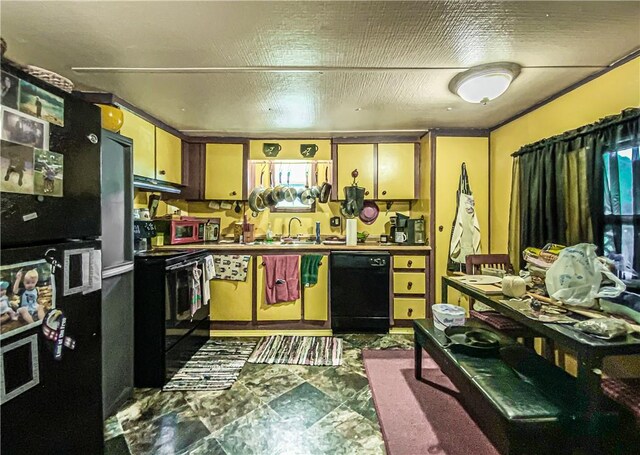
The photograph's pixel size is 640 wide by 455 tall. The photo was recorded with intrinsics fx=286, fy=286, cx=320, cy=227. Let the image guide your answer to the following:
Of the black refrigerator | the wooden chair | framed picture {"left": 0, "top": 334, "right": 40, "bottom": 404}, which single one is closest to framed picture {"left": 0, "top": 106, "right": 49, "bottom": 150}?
the black refrigerator

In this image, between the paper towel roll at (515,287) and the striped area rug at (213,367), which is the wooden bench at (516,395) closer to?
the paper towel roll at (515,287)

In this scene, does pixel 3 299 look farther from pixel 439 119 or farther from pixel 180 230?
pixel 439 119

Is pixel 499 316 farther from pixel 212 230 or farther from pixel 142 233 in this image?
pixel 212 230

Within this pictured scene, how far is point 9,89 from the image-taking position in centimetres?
98

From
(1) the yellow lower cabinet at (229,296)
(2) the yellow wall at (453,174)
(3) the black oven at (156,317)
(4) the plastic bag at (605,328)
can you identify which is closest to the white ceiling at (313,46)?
(2) the yellow wall at (453,174)

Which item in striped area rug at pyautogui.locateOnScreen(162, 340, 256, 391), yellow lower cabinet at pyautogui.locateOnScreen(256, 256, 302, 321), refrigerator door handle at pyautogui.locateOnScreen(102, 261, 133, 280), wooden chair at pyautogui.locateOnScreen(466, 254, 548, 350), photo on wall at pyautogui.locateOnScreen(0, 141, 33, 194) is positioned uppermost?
photo on wall at pyautogui.locateOnScreen(0, 141, 33, 194)

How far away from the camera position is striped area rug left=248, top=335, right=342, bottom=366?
2.59m

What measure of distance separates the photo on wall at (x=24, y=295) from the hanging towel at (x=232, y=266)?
2048 mm

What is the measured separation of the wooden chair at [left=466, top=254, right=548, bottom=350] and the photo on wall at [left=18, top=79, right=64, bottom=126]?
2.80 m

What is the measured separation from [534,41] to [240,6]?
5.34ft

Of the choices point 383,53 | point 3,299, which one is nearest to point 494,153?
point 383,53

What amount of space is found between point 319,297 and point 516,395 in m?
2.13

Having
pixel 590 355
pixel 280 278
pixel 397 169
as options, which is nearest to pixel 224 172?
pixel 280 278

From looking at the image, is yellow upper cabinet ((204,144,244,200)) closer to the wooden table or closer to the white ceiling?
the white ceiling
